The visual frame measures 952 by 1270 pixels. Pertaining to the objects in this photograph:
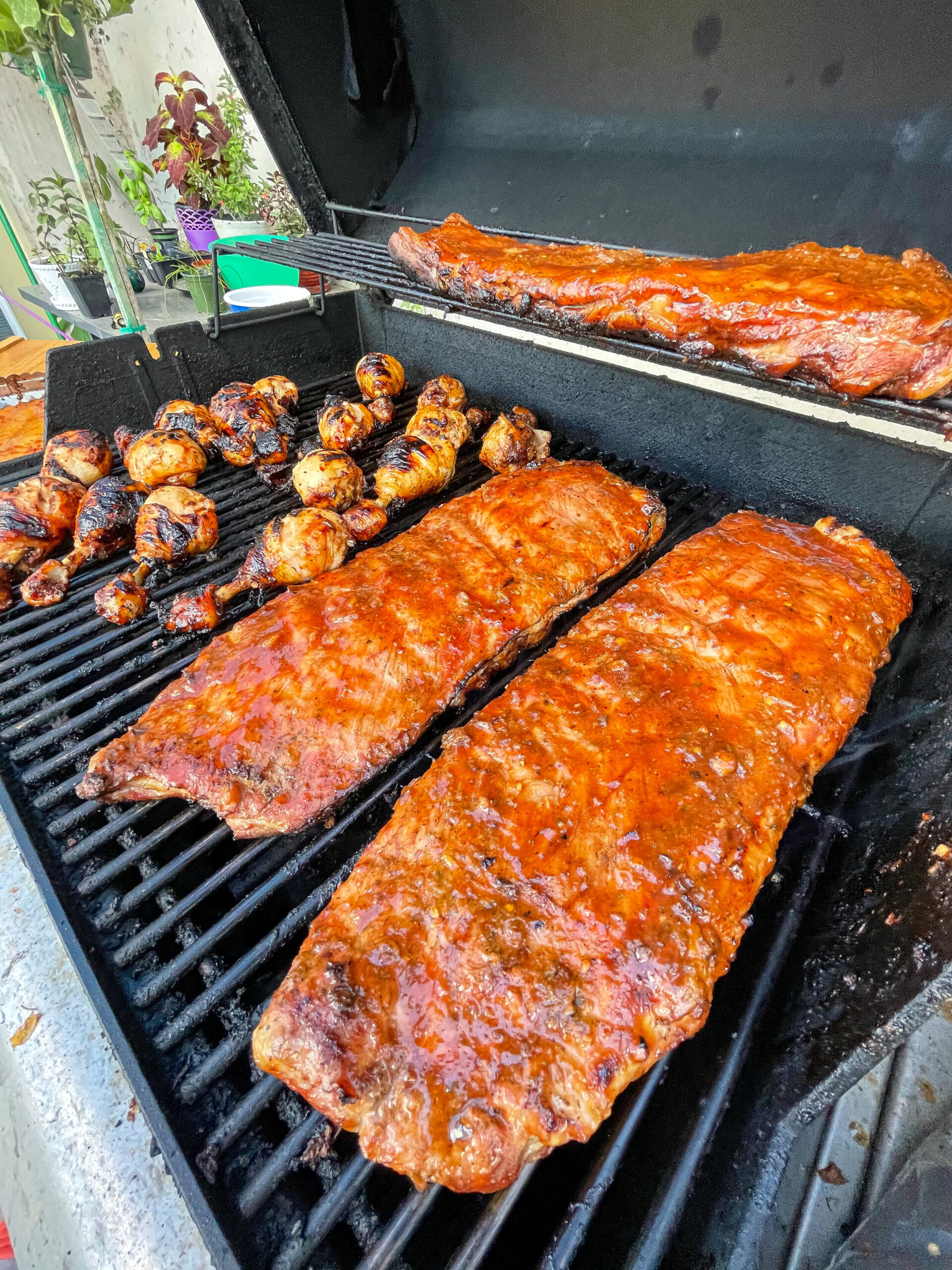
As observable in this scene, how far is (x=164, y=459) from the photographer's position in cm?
333

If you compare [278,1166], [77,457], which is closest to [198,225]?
[77,457]

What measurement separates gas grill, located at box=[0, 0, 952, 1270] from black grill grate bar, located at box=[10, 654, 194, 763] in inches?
0.5

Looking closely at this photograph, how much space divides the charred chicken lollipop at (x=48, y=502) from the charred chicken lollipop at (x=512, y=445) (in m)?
2.24

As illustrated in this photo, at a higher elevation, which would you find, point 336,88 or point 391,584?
point 336,88

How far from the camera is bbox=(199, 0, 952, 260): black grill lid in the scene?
233 centimetres

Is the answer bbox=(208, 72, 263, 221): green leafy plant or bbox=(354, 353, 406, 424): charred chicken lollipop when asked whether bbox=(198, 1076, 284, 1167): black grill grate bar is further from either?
bbox=(208, 72, 263, 221): green leafy plant

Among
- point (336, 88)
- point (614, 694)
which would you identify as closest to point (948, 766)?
point (614, 694)

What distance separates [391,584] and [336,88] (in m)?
3.38

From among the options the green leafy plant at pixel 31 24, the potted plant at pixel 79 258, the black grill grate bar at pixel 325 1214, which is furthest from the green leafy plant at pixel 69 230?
the black grill grate bar at pixel 325 1214

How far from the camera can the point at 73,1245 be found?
143cm

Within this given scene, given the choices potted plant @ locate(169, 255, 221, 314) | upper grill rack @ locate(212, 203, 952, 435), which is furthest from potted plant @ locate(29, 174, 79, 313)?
upper grill rack @ locate(212, 203, 952, 435)

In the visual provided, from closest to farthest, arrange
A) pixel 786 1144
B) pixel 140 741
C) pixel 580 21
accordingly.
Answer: pixel 786 1144
pixel 140 741
pixel 580 21

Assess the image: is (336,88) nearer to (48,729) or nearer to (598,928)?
(48,729)

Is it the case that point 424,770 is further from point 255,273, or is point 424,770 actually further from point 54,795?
point 255,273
